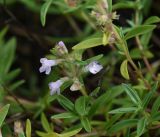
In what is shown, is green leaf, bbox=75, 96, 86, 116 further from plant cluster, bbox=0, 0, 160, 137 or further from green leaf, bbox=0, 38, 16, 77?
green leaf, bbox=0, 38, 16, 77

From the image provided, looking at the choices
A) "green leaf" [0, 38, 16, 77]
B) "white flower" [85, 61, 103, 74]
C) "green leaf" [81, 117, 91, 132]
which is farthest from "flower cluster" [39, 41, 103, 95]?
"green leaf" [0, 38, 16, 77]

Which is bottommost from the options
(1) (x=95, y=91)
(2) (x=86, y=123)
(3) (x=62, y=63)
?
(2) (x=86, y=123)

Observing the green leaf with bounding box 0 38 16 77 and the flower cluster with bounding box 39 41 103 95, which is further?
the green leaf with bounding box 0 38 16 77

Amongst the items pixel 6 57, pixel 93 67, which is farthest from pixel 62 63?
pixel 6 57

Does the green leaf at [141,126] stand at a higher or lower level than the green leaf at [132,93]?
lower

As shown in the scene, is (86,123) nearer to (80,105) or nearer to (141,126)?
(80,105)

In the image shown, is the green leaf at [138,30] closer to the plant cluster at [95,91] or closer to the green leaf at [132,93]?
the plant cluster at [95,91]

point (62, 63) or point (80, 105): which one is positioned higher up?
point (62, 63)

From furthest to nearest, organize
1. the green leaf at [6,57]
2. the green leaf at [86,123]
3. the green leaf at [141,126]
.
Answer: the green leaf at [6,57] → the green leaf at [86,123] → the green leaf at [141,126]

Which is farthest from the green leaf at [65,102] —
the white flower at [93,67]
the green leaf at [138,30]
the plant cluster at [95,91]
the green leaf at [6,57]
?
the green leaf at [6,57]

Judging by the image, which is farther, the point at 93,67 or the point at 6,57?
the point at 6,57
